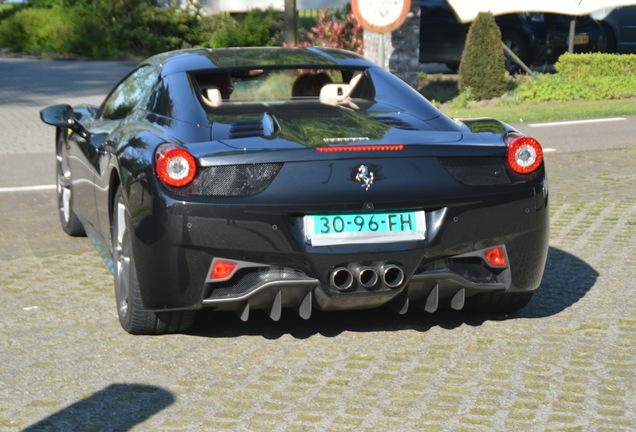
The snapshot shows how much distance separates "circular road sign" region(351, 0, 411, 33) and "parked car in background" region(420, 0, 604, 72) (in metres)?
10.1

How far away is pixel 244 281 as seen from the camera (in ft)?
18.8

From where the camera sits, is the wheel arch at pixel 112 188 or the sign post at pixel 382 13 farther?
the sign post at pixel 382 13

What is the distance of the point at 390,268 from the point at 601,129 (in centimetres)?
1107

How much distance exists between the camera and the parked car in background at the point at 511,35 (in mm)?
24266

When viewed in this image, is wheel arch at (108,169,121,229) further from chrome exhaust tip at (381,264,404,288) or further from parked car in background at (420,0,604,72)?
parked car in background at (420,0,604,72)

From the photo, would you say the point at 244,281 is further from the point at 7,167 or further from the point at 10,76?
the point at 10,76

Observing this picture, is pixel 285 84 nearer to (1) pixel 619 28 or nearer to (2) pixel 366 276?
(2) pixel 366 276

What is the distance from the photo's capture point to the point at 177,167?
563cm

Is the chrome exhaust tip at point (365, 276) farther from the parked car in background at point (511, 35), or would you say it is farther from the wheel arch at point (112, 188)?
the parked car in background at point (511, 35)

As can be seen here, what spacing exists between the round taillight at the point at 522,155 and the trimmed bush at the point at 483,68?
14.8 meters

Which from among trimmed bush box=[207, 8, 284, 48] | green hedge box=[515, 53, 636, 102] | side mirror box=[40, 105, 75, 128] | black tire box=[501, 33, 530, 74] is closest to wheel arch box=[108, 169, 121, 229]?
side mirror box=[40, 105, 75, 128]

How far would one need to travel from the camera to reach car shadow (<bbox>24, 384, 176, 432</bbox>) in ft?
15.8

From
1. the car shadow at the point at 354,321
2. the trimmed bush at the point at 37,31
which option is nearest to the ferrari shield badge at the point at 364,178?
the car shadow at the point at 354,321

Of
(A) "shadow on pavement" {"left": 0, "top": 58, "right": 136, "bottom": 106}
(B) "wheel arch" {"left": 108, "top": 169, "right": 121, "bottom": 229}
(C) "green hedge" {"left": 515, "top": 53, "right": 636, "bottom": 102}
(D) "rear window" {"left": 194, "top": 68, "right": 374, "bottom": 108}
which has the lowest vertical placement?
(A) "shadow on pavement" {"left": 0, "top": 58, "right": 136, "bottom": 106}
